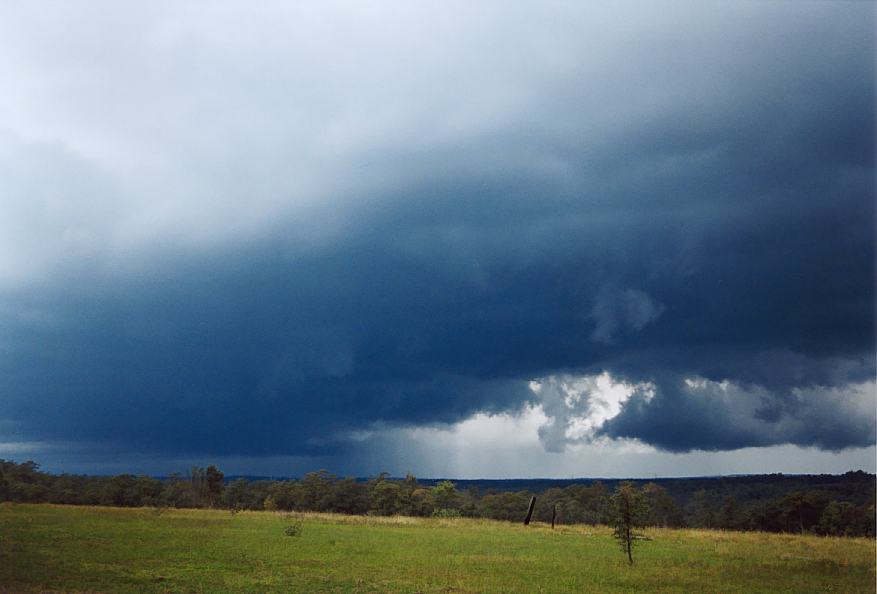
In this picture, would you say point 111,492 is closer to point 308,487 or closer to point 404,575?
point 308,487

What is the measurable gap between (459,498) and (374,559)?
7950 centimetres

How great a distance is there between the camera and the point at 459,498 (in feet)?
363

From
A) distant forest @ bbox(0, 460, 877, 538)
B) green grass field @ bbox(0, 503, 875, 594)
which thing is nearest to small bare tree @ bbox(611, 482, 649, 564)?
green grass field @ bbox(0, 503, 875, 594)

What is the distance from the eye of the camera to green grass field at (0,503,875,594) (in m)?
25.8

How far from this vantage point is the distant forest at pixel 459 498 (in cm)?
7412

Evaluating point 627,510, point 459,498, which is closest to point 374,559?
point 627,510

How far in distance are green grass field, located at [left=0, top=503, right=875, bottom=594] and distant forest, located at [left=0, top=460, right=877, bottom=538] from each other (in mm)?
20367

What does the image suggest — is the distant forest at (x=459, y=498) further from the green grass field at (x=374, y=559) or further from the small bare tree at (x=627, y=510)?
the small bare tree at (x=627, y=510)

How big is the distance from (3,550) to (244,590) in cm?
1314

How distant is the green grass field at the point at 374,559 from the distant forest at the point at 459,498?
20.4m

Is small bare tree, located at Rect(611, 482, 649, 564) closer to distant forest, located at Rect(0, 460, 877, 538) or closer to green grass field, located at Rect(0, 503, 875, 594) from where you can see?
green grass field, located at Rect(0, 503, 875, 594)

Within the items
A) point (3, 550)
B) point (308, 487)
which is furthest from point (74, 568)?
point (308, 487)

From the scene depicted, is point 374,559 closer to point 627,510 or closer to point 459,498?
point 627,510

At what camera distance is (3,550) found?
Result: 29.7 m
